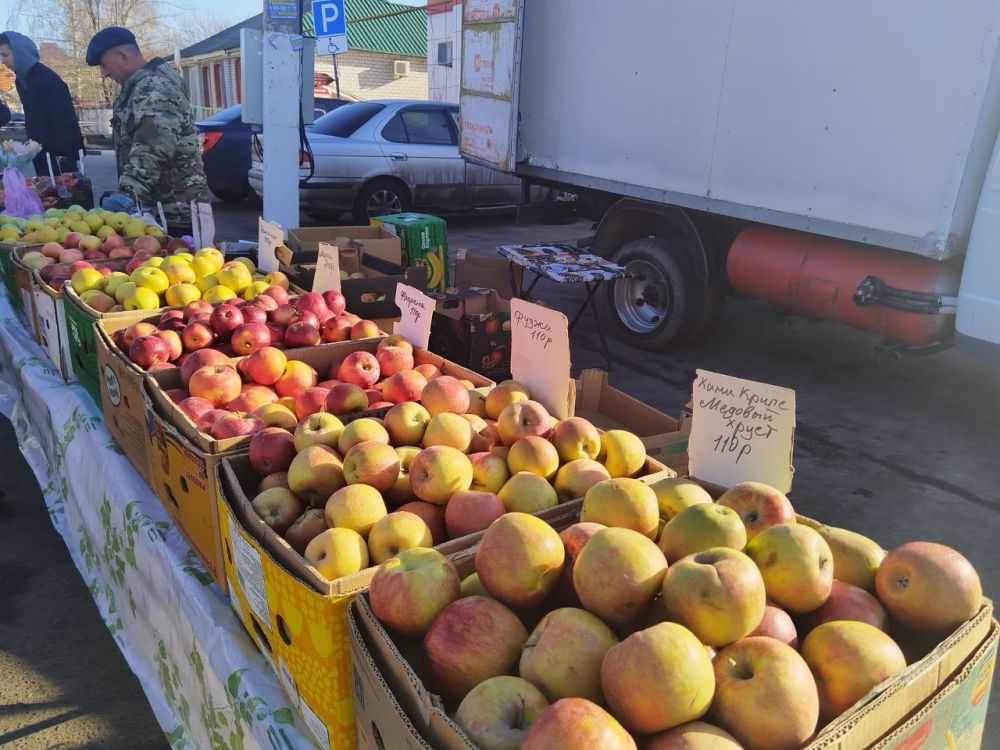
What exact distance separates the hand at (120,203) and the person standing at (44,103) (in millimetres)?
1989

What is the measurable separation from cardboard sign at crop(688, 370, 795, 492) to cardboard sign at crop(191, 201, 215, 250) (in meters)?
3.33

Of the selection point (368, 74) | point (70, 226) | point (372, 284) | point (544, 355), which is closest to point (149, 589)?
point (544, 355)

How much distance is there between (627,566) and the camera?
130 centimetres

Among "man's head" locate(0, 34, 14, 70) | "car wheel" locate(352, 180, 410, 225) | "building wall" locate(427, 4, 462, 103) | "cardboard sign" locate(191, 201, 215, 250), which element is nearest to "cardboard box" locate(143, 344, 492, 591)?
"cardboard sign" locate(191, 201, 215, 250)

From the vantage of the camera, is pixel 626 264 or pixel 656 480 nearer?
pixel 656 480

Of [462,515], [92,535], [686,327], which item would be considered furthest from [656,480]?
[686,327]

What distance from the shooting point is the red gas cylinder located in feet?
14.9

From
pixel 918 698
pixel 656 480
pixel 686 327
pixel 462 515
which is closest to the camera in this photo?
pixel 918 698

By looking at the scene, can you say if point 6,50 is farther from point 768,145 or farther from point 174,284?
point 768,145

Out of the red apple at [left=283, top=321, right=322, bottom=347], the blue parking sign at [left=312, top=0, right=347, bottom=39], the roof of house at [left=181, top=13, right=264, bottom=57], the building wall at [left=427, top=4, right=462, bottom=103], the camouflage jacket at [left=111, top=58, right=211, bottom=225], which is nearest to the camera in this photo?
the red apple at [left=283, top=321, right=322, bottom=347]

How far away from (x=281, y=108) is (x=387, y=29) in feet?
90.2

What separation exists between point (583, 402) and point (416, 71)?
1230 inches

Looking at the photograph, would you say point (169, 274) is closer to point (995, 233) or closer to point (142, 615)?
point (142, 615)

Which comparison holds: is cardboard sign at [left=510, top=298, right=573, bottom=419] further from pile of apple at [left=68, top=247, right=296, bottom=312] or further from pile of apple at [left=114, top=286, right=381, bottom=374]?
pile of apple at [left=68, top=247, right=296, bottom=312]
